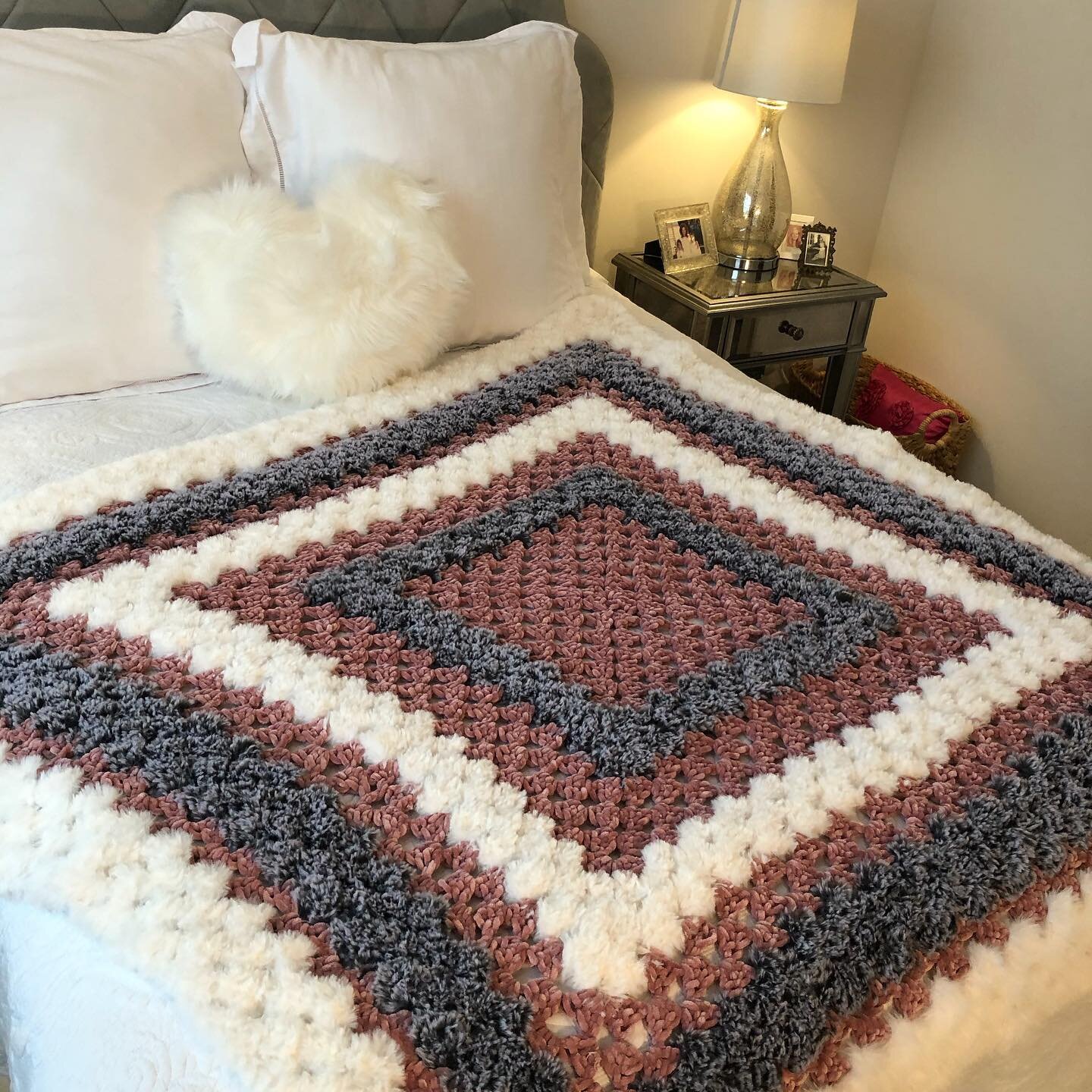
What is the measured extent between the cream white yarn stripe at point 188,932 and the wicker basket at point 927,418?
82.2 inches

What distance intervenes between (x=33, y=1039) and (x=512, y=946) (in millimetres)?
361

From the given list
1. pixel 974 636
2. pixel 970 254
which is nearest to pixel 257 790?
pixel 974 636

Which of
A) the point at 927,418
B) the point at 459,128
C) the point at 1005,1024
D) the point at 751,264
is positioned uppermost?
the point at 459,128

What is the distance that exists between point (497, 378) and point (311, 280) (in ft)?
1.07

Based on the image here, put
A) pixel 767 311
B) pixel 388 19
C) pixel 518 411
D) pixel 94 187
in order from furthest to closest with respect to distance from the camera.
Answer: pixel 767 311 < pixel 388 19 < pixel 518 411 < pixel 94 187

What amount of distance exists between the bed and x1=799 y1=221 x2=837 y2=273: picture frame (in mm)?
1116

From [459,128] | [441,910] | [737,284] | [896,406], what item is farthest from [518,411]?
[896,406]

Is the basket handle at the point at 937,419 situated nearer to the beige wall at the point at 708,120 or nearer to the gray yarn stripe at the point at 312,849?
the beige wall at the point at 708,120

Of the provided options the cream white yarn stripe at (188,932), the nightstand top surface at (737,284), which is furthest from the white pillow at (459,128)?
the cream white yarn stripe at (188,932)

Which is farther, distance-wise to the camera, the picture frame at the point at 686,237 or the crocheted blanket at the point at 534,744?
the picture frame at the point at 686,237

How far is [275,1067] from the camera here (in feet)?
2.05

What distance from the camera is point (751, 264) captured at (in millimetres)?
2248

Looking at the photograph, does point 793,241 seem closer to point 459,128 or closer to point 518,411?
point 459,128

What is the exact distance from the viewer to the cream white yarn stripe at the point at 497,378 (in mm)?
1163
